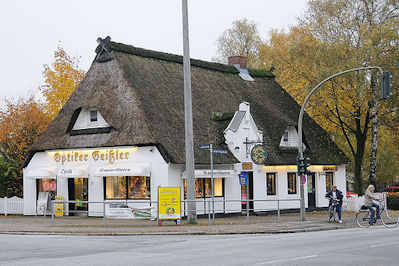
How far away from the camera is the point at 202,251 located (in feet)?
50.5

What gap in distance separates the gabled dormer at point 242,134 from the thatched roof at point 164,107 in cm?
73

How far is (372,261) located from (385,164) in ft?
151

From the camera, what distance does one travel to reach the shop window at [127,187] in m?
31.0

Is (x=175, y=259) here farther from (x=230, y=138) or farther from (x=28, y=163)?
(x=28, y=163)

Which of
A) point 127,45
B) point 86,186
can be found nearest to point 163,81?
point 127,45

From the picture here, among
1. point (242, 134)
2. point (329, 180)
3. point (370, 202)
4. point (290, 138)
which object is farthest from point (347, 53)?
point (370, 202)

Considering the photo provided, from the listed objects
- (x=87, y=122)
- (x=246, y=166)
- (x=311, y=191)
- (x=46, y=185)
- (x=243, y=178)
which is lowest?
(x=311, y=191)

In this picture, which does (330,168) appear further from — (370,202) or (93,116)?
(93,116)

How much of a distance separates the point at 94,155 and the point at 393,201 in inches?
732

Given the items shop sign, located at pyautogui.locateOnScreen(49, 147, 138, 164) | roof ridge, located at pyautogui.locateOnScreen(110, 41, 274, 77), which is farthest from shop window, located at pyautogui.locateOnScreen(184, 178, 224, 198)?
roof ridge, located at pyautogui.locateOnScreen(110, 41, 274, 77)

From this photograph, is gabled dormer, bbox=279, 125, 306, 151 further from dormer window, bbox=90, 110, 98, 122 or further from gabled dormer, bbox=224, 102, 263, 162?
dormer window, bbox=90, 110, 98, 122

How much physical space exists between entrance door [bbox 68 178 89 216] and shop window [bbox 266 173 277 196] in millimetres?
10369

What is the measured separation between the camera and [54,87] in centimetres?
5047

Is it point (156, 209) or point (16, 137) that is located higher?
point (16, 137)
